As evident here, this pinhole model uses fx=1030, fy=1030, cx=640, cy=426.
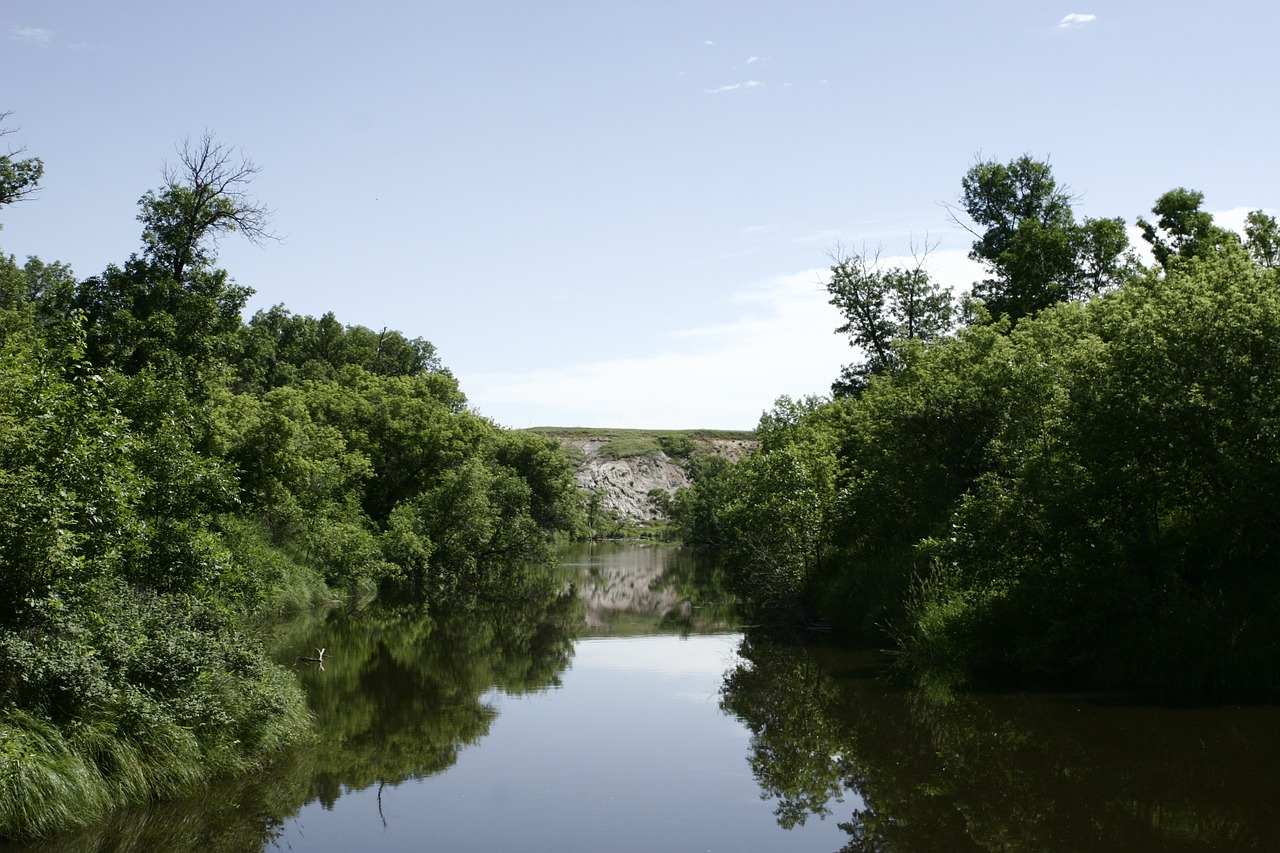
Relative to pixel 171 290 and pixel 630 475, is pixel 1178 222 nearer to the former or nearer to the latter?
pixel 171 290

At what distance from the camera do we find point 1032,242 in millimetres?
42312

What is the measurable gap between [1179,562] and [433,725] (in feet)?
42.9

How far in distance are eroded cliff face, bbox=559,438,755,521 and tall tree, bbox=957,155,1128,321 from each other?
72.6 meters

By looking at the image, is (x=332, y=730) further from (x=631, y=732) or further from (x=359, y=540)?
(x=359, y=540)

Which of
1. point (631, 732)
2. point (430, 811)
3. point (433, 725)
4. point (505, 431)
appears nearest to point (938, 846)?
point (430, 811)

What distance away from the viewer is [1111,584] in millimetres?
17469

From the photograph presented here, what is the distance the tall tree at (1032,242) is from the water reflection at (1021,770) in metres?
27.5

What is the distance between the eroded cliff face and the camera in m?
123

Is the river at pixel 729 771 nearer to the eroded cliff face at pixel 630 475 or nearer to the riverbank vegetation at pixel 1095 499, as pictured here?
the riverbank vegetation at pixel 1095 499

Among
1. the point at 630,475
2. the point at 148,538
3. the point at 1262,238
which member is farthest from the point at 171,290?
the point at 630,475

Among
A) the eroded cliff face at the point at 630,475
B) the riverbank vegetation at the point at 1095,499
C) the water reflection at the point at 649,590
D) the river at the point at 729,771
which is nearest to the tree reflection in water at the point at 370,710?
the river at the point at 729,771

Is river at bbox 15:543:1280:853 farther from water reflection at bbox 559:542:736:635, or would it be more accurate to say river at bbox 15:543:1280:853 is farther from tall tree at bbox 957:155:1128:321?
tall tree at bbox 957:155:1128:321

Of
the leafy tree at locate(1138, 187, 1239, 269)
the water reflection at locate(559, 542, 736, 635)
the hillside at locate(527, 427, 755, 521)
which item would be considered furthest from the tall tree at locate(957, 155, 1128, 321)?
the hillside at locate(527, 427, 755, 521)

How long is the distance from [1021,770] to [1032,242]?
1322 inches
